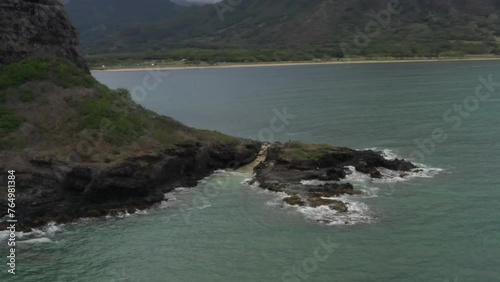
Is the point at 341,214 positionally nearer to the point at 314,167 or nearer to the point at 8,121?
the point at 314,167

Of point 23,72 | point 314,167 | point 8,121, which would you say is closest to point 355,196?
point 314,167

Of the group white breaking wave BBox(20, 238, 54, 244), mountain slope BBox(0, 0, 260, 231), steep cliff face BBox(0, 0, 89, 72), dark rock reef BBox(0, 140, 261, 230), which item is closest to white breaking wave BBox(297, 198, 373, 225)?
dark rock reef BBox(0, 140, 261, 230)

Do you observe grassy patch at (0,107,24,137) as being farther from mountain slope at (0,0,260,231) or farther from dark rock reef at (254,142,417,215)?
dark rock reef at (254,142,417,215)

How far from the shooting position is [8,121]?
53281 mm

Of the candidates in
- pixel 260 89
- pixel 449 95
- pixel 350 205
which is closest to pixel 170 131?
pixel 350 205

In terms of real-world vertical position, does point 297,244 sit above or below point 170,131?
below

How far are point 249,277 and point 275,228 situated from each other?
8.64 metres

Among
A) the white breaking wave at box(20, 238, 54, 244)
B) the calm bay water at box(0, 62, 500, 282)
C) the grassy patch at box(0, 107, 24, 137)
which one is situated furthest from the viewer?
the grassy patch at box(0, 107, 24, 137)

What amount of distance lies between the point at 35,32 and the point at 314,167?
126ft

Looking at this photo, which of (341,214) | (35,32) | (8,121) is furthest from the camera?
(35,32)

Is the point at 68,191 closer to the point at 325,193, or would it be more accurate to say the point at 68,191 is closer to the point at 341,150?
the point at 325,193

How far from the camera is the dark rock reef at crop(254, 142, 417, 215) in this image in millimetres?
51438

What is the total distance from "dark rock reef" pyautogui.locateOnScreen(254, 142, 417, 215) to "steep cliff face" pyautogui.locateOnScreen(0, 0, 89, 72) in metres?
29.4

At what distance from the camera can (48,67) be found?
2366 inches
